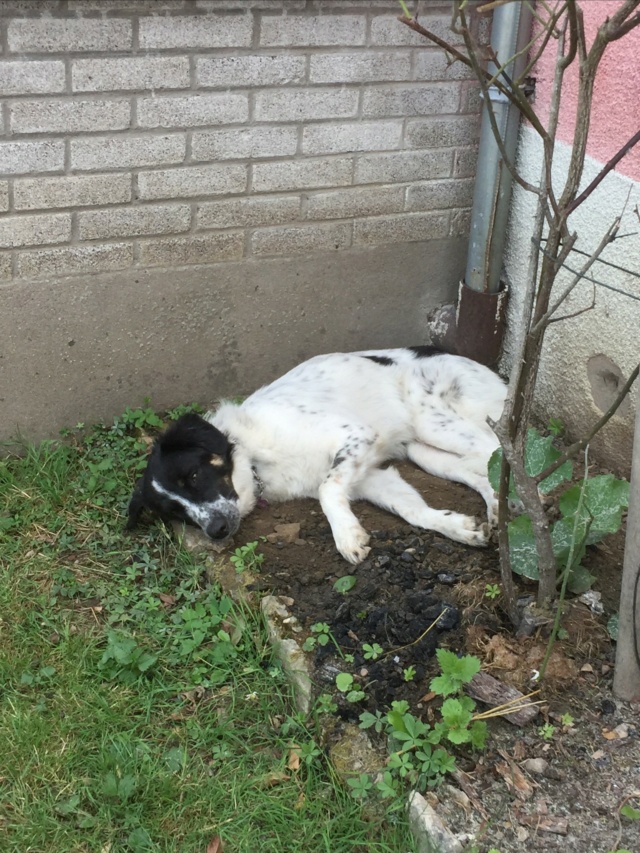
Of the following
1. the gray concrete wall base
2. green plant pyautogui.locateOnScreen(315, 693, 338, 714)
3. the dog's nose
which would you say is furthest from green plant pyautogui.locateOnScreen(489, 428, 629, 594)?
the gray concrete wall base

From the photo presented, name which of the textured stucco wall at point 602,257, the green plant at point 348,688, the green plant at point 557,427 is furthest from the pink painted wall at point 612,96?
the green plant at point 348,688

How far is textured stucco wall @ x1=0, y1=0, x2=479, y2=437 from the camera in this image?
4.23 meters

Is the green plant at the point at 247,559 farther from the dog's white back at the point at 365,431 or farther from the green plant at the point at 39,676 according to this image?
the green plant at the point at 39,676

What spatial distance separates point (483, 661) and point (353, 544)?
859 millimetres

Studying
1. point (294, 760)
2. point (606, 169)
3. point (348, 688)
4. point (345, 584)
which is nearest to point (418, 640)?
point (348, 688)

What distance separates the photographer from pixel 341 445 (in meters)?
4.41

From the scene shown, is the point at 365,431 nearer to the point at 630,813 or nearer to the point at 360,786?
the point at 360,786

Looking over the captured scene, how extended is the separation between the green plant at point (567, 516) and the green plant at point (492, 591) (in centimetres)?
11

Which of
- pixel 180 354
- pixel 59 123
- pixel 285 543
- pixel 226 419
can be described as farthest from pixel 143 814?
pixel 59 123

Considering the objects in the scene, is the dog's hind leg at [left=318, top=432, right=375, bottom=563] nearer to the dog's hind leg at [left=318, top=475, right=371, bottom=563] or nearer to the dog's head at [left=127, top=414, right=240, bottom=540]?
the dog's hind leg at [left=318, top=475, right=371, bottom=563]

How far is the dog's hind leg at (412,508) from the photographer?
3955 mm

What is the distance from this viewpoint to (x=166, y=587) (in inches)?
159

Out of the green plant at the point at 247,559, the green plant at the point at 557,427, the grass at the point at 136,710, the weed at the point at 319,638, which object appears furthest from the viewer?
the green plant at the point at 557,427

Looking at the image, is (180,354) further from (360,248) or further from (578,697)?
(578,697)
